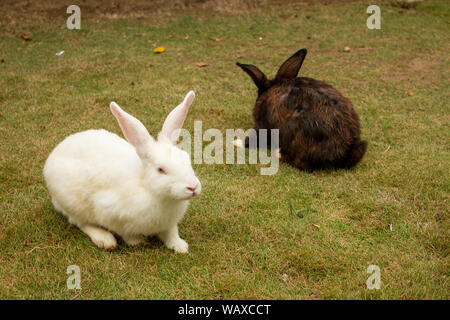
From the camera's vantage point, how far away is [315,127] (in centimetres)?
430

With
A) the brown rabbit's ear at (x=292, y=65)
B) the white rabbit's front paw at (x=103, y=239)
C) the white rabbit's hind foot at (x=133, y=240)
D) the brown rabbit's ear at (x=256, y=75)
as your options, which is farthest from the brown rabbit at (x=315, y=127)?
the white rabbit's front paw at (x=103, y=239)

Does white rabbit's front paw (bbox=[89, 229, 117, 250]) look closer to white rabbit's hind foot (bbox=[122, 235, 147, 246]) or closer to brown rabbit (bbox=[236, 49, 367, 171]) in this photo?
white rabbit's hind foot (bbox=[122, 235, 147, 246])

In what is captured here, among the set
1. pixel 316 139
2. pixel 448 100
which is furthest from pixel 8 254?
pixel 448 100

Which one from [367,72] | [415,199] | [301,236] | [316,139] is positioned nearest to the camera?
[301,236]

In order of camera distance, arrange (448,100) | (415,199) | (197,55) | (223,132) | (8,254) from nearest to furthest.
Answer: (8,254), (415,199), (223,132), (448,100), (197,55)

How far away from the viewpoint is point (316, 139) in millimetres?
4320

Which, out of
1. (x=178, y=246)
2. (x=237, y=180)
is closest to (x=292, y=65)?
(x=237, y=180)

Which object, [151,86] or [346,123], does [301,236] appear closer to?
[346,123]

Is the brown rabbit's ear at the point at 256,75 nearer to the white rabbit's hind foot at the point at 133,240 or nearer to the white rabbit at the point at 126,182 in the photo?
the white rabbit at the point at 126,182

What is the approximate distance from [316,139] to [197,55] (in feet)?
13.7

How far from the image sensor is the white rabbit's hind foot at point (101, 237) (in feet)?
10.1

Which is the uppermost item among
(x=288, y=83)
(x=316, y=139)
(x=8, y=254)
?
(x=288, y=83)

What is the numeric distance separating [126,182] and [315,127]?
2187 millimetres
